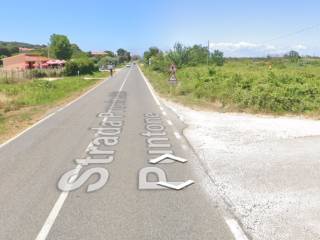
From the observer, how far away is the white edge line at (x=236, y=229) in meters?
4.39

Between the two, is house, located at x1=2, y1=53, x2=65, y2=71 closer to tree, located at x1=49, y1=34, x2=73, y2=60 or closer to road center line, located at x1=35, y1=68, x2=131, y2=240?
tree, located at x1=49, y1=34, x2=73, y2=60

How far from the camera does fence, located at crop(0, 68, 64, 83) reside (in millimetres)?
39056

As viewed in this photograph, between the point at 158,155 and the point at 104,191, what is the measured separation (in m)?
2.56

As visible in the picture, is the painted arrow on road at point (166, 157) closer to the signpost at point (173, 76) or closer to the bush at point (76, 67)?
the signpost at point (173, 76)

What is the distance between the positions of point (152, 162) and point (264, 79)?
12.4 metres

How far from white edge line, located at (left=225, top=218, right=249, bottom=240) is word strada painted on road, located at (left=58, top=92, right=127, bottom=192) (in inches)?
93.8

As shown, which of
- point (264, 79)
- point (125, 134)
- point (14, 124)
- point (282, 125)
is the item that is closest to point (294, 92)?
point (264, 79)

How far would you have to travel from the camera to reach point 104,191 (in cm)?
604

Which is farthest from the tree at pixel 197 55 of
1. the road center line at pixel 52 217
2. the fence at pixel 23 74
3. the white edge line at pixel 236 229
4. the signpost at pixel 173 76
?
the white edge line at pixel 236 229

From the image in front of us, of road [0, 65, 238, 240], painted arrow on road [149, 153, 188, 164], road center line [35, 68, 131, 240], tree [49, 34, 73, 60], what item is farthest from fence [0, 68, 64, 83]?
tree [49, 34, 73, 60]

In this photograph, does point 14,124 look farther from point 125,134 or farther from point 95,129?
point 125,134

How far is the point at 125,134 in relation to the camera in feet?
35.9

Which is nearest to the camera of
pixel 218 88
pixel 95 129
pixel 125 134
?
pixel 125 134

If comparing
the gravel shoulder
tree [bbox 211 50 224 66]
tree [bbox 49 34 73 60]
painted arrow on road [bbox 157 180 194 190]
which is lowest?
painted arrow on road [bbox 157 180 194 190]
